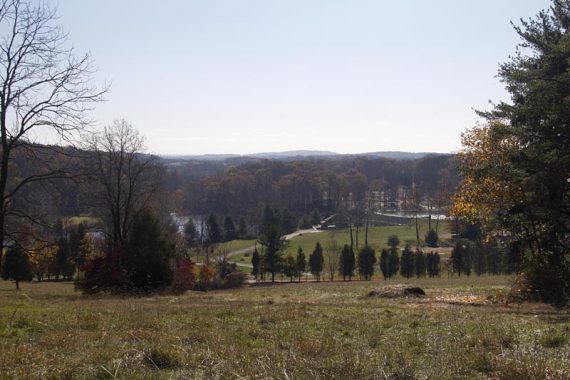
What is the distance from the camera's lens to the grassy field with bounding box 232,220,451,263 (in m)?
98.7

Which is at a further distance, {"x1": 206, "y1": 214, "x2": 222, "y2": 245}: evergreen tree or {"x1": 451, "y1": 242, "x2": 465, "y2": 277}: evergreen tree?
{"x1": 206, "y1": 214, "x2": 222, "y2": 245}: evergreen tree

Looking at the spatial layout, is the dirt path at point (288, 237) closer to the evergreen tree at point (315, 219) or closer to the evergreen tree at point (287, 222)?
the evergreen tree at point (287, 222)

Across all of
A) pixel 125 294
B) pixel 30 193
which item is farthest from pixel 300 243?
pixel 30 193

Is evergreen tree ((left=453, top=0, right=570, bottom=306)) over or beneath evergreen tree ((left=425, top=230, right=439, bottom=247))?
over

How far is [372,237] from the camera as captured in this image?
114938mm

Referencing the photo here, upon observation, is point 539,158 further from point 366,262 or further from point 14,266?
point 366,262

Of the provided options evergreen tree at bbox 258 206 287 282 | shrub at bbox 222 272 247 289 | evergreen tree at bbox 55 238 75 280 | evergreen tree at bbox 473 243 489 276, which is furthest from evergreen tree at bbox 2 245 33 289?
evergreen tree at bbox 473 243 489 276

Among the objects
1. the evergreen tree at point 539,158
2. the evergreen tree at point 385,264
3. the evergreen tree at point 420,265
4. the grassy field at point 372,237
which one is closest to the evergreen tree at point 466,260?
the evergreen tree at point 420,265

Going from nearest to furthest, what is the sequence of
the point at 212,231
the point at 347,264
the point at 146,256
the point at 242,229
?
the point at 146,256 < the point at 347,264 < the point at 212,231 < the point at 242,229

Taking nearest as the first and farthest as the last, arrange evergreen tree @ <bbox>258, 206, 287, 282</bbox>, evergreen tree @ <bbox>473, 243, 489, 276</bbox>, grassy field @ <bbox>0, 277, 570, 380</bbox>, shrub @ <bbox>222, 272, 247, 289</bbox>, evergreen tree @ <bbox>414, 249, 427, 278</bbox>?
1. grassy field @ <bbox>0, 277, 570, 380</bbox>
2. shrub @ <bbox>222, 272, 247, 289</bbox>
3. evergreen tree @ <bbox>473, 243, 489, 276</bbox>
4. evergreen tree @ <bbox>258, 206, 287, 282</bbox>
5. evergreen tree @ <bbox>414, 249, 427, 278</bbox>

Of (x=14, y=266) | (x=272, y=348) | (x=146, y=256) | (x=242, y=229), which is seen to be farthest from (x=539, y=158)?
(x=242, y=229)

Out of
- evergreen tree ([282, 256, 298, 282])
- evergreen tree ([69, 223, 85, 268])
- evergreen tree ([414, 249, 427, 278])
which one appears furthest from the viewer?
evergreen tree ([414, 249, 427, 278])

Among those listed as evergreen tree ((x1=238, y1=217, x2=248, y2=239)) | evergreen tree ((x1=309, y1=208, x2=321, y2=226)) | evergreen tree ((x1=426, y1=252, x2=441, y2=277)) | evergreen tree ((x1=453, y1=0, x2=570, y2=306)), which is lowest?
evergreen tree ((x1=426, y1=252, x2=441, y2=277))

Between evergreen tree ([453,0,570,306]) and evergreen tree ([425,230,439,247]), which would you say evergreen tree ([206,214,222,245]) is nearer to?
evergreen tree ([425,230,439,247])
